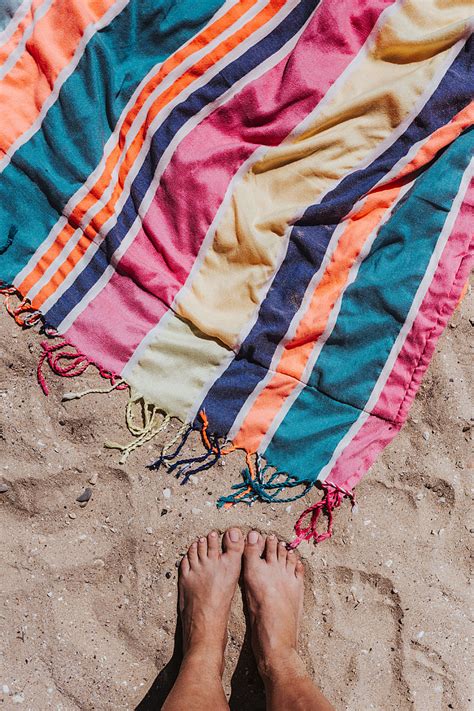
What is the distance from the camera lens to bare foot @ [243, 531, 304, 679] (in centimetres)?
199

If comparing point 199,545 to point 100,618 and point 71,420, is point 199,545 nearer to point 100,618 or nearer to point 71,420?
point 100,618

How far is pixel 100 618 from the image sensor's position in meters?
2.02

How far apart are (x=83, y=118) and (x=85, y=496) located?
3.59 ft

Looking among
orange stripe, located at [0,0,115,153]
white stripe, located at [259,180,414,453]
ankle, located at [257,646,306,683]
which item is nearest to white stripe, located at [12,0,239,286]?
orange stripe, located at [0,0,115,153]

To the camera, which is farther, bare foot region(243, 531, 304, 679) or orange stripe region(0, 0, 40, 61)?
orange stripe region(0, 0, 40, 61)

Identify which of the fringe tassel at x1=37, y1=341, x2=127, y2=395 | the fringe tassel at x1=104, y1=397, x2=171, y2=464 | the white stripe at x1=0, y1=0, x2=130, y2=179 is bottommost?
the fringe tassel at x1=104, y1=397, x2=171, y2=464

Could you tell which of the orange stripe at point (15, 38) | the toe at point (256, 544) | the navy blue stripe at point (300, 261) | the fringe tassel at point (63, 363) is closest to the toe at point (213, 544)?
the toe at point (256, 544)

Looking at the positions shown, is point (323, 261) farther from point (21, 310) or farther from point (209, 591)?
point (209, 591)

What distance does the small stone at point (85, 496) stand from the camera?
205 centimetres

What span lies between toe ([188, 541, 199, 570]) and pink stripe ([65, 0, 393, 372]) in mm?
574

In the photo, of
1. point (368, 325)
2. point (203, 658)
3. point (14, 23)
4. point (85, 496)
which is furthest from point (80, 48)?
point (203, 658)

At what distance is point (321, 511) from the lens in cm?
208

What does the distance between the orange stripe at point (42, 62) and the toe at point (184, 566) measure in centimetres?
131

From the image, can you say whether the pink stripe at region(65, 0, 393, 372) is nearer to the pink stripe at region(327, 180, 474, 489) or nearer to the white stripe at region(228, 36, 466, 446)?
the white stripe at region(228, 36, 466, 446)
